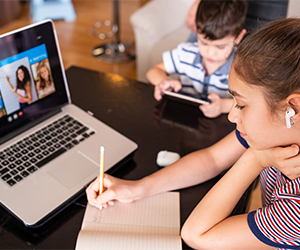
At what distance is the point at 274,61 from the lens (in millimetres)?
570

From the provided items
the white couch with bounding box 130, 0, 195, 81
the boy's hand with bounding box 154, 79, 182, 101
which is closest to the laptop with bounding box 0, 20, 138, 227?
the boy's hand with bounding box 154, 79, 182, 101

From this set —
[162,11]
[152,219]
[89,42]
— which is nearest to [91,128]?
[152,219]

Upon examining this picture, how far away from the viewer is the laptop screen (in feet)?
2.66

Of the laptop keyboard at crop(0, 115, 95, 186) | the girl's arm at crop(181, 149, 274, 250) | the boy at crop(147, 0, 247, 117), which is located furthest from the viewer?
the boy at crop(147, 0, 247, 117)

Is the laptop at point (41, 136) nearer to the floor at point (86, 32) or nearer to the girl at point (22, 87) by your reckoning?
the girl at point (22, 87)

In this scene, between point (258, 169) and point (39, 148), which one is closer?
point (258, 169)

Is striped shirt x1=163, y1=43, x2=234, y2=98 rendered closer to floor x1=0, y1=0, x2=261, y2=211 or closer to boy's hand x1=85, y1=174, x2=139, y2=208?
boy's hand x1=85, y1=174, x2=139, y2=208

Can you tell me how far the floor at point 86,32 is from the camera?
2.84m

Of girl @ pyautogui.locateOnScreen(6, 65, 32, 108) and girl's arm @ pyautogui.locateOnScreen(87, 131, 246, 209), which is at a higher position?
girl @ pyautogui.locateOnScreen(6, 65, 32, 108)

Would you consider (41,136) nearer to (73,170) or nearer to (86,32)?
(73,170)

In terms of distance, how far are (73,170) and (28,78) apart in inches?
10.9

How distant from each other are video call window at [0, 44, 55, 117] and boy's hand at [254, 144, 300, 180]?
0.61m

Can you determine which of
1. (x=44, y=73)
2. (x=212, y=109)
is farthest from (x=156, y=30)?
(x=44, y=73)

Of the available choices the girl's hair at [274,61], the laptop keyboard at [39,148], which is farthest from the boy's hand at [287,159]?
the laptop keyboard at [39,148]
